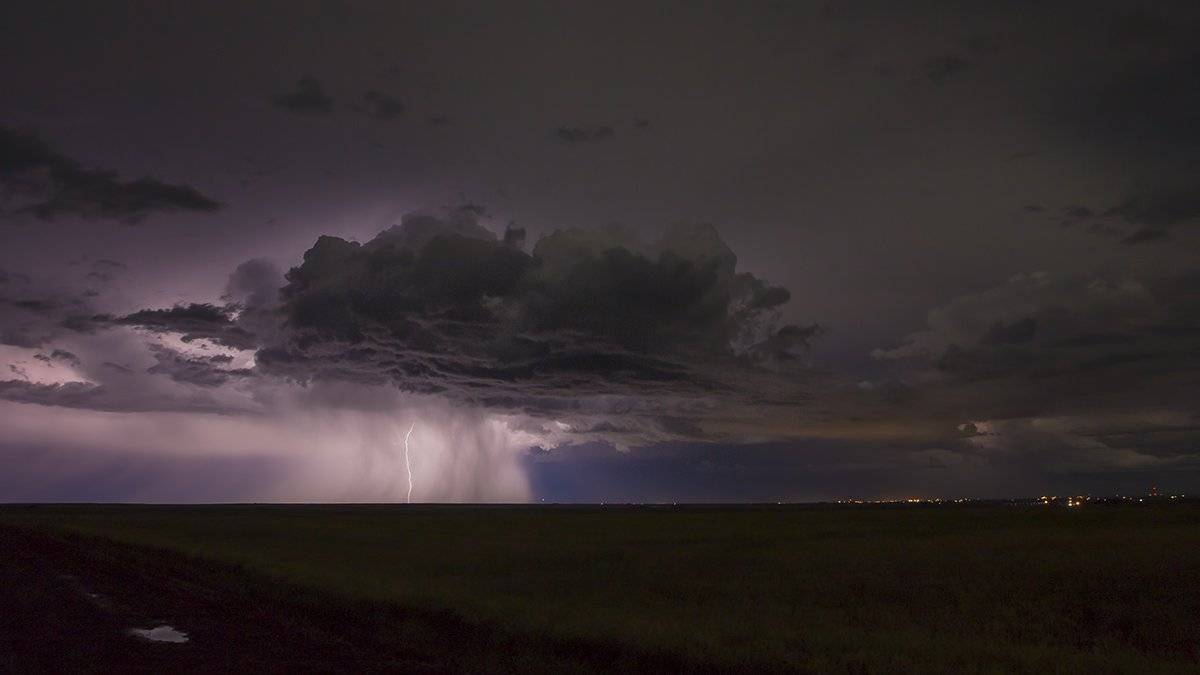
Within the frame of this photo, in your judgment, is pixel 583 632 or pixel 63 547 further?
pixel 63 547

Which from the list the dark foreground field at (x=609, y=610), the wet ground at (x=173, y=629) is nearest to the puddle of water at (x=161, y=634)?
the wet ground at (x=173, y=629)

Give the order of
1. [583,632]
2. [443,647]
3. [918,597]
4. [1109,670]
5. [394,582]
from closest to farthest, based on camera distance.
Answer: [1109,670] < [443,647] < [583,632] < [918,597] < [394,582]

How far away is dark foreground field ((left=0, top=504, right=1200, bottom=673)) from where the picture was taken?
53.8 ft

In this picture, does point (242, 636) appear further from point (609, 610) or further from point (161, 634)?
point (609, 610)

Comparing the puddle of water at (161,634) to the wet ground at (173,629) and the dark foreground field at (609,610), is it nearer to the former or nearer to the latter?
the wet ground at (173,629)

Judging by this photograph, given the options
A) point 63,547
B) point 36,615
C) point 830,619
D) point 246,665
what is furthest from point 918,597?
point 63,547

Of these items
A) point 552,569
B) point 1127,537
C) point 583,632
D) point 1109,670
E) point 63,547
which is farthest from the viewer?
point 1127,537

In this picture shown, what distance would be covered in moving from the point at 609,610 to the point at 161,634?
419 inches

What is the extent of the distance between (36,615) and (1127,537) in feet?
195

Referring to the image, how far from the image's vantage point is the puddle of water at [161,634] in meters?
17.5

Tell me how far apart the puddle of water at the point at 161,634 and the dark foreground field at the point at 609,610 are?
0.93ft

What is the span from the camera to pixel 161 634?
18234 mm

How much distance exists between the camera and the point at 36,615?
2083 cm

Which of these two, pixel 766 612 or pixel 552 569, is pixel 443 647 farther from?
pixel 552 569
